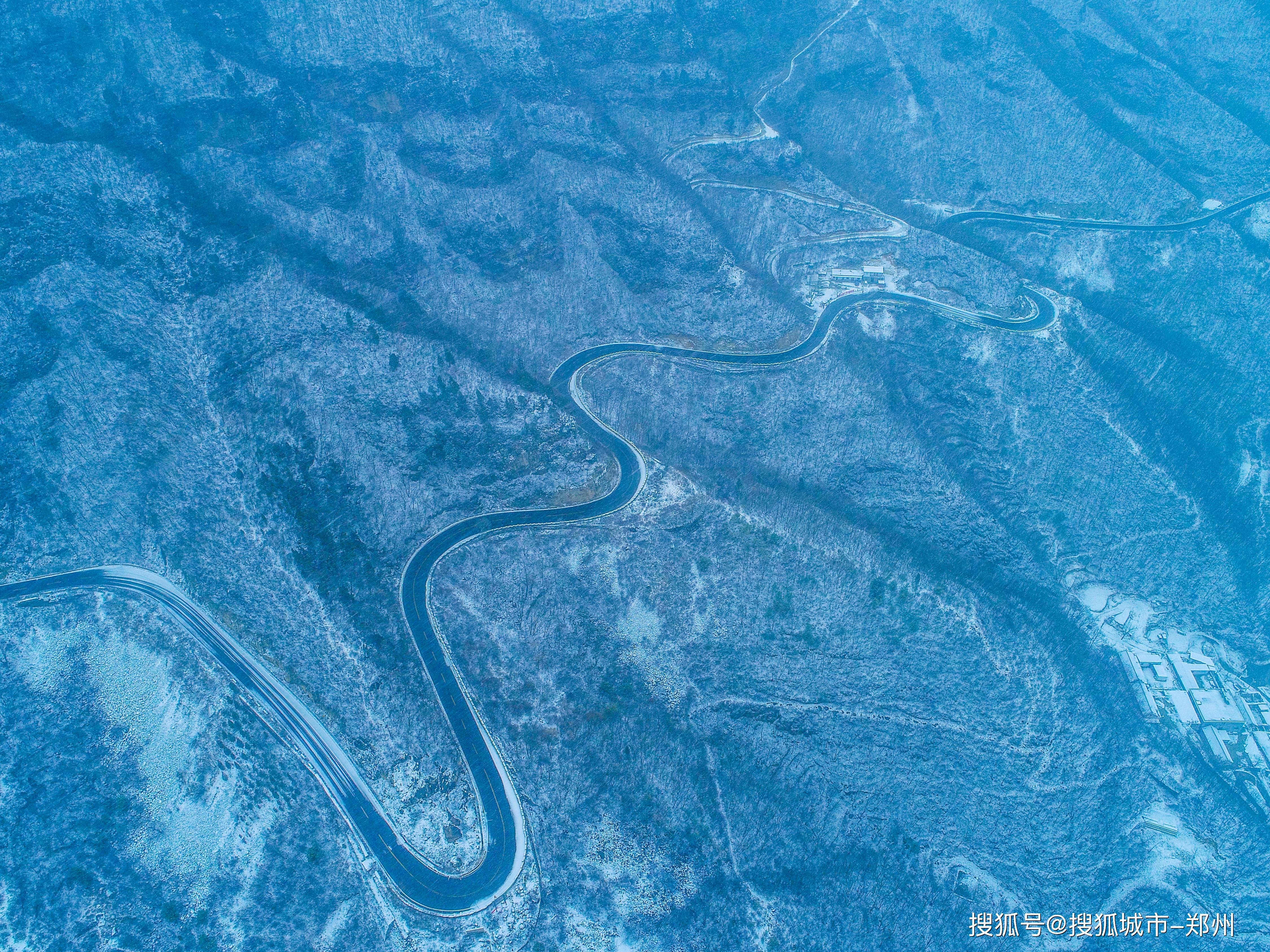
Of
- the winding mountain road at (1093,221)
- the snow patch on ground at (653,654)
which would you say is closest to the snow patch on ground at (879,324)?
the winding mountain road at (1093,221)

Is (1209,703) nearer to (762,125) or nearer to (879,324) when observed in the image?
(879,324)

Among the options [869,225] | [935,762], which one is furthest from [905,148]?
[935,762]

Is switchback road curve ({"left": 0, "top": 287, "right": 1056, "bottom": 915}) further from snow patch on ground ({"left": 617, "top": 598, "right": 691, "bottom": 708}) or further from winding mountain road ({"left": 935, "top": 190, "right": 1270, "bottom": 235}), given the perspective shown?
winding mountain road ({"left": 935, "top": 190, "right": 1270, "bottom": 235})

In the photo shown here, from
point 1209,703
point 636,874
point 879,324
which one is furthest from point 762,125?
point 636,874

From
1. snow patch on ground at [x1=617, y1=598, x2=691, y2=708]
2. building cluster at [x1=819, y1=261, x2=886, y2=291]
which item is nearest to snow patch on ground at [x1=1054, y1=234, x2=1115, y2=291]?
building cluster at [x1=819, y1=261, x2=886, y2=291]

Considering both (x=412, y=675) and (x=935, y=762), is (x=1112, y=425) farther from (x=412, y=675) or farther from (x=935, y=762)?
(x=412, y=675)

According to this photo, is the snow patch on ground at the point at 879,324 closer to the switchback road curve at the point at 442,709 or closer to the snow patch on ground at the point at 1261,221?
the switchback road curve at the point at 442,709

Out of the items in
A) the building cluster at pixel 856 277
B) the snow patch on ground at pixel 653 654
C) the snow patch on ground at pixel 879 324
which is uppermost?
the building cluster at pixel 856 277
